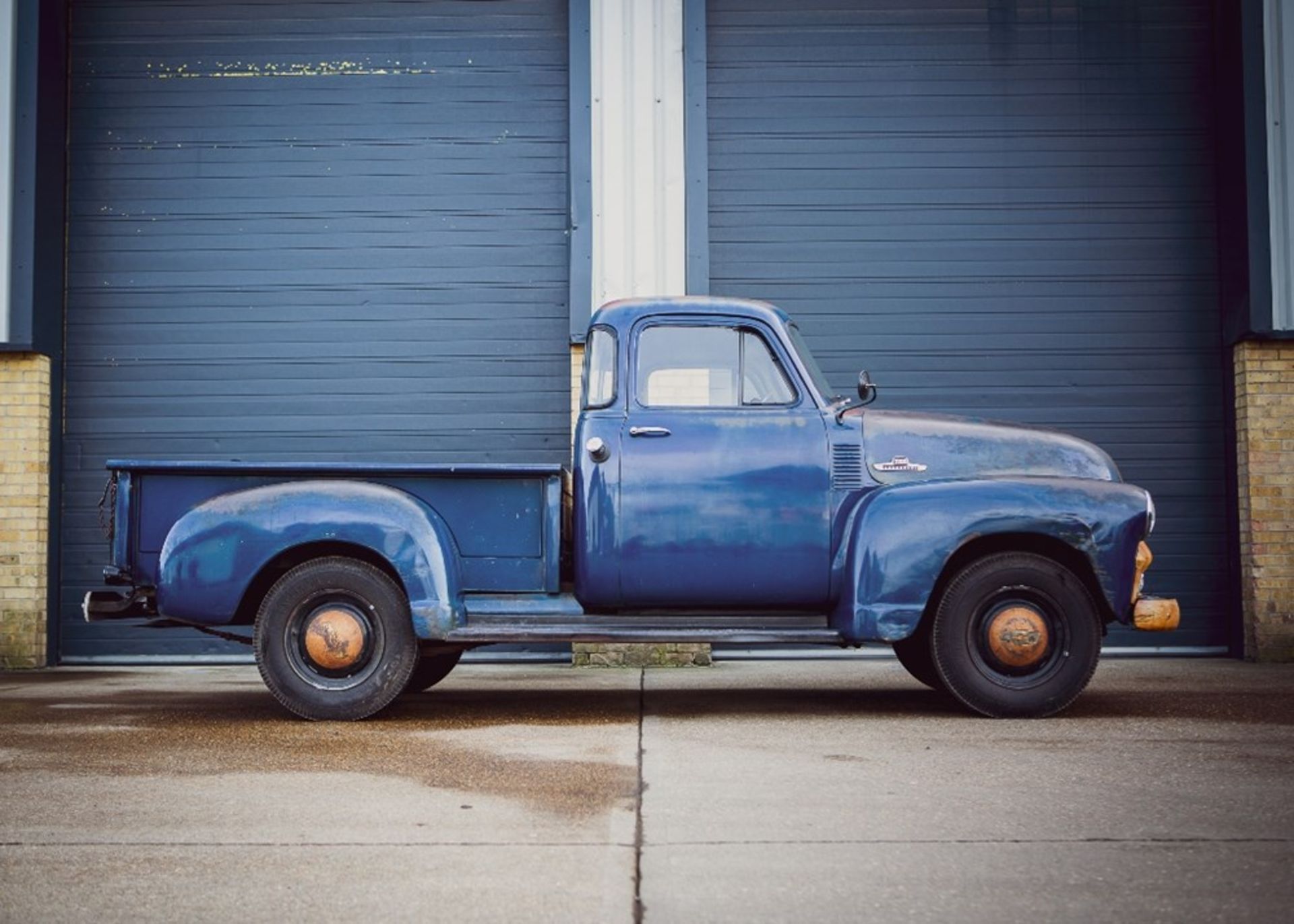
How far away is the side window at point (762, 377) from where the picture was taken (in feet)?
22.7

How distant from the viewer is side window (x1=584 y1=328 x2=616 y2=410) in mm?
6965

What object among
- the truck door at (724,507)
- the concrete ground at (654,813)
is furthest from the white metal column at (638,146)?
the concrete ground at (654,813)

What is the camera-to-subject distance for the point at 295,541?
6555 millimetres

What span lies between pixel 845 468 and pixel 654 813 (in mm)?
2829

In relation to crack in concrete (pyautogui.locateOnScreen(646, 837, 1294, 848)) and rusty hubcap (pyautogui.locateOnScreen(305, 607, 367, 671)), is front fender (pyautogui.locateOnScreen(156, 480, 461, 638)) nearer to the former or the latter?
rusty hubcap (pyautogui.locateOnScreen(305, 607, 367, 671))

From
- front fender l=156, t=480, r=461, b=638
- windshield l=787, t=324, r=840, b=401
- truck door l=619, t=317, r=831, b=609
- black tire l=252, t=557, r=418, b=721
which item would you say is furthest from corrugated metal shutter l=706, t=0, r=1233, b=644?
black tire l=252, t=557, r=418, b=721

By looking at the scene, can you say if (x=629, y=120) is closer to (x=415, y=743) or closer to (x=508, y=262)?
(x=508, y=262)

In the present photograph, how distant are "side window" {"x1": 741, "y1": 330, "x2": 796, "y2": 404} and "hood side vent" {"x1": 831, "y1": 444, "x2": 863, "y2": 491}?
0.36 meters

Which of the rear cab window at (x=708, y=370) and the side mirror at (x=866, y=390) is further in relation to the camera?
the rear cab window at (x=708, y=370)

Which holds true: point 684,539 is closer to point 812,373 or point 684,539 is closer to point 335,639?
point 812,373

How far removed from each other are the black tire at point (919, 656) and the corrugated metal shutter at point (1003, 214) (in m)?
3.25

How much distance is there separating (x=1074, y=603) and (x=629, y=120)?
564cm

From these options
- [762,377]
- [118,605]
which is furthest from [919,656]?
[118,605]

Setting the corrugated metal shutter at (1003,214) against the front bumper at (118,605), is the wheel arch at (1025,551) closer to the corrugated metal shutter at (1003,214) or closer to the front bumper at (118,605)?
the front bumper at (118,605)
